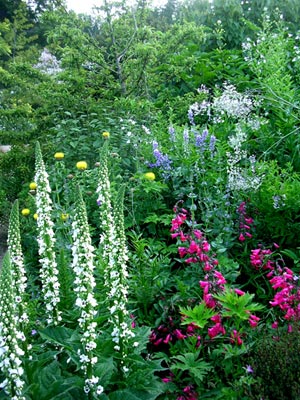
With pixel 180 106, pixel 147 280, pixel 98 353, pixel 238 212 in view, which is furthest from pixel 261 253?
pixel 180 106

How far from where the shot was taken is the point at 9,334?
6.41 ft

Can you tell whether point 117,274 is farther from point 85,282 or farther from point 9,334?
point 9,334

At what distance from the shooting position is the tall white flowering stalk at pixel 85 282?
7.27 feet

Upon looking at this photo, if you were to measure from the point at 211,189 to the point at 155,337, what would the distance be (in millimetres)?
1719

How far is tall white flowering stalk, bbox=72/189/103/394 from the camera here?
2217 millimetres

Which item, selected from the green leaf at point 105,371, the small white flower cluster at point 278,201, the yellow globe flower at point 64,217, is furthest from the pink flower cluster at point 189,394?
the yellow globe flower at point 64,217

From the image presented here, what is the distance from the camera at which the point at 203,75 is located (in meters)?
7.38

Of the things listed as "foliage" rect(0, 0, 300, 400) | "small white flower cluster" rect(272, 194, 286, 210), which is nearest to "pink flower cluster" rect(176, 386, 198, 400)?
"foliage" rect(0, 0, 300, 400)

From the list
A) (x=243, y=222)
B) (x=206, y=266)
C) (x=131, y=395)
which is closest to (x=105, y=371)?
(x=131, y=395)

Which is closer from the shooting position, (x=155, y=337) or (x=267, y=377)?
(x=267, y=377)

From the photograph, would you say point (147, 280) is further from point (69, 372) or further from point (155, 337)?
point (69, 372)

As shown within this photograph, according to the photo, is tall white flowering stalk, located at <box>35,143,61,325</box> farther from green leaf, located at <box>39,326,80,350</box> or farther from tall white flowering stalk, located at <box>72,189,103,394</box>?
tall white flowering stalk, located at <box>72,189,103,394</box>

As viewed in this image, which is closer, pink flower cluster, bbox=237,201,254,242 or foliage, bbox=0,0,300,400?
foliage, bbox=0,0,300,400

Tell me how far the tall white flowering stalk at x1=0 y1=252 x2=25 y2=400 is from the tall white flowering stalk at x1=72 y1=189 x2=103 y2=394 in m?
0.32
